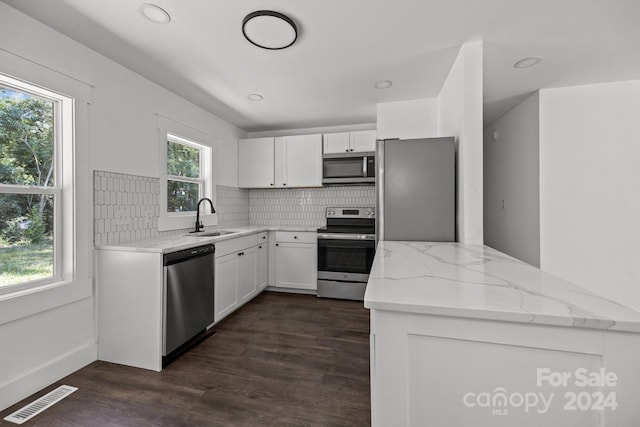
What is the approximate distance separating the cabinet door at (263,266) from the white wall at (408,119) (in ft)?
6.90

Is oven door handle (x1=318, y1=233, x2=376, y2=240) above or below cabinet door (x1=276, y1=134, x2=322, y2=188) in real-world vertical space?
below

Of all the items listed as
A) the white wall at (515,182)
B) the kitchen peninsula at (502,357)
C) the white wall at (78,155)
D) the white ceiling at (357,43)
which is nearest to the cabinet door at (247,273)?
the white wall at (78,155)

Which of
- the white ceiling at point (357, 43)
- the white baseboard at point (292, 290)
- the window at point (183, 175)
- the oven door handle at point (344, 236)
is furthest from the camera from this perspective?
the white baseboard at point (292, 290)

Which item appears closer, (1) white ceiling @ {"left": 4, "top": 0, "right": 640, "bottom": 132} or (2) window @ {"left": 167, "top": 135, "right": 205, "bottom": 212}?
(1) white ceiling @ {"left": 4, "top": 0, "right": 640, "bottom": 132}

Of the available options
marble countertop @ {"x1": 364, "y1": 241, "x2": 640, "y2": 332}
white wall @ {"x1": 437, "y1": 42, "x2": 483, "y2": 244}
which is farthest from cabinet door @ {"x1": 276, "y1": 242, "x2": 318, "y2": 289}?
marble countertop @ {"x1": 364, "y1": 241, "x2": 640, "y2": 332}

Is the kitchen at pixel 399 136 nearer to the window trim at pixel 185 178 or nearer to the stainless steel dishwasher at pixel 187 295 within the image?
the window trim at pixel 185 178

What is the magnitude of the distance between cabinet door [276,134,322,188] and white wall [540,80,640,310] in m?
2.58

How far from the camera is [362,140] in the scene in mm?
3725

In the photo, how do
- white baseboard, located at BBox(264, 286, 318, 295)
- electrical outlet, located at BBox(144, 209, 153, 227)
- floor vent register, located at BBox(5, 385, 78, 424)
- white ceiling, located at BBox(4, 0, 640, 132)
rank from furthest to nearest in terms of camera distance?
white baseboard, located at BBox(264, 286, 318, 295), electrical outlet, located at BBox(144, 209, 153, 227), white ceiling, located at BBox(4, 0, 640, 132), floor vent register, located at BBox(5, 385, 78, 424)

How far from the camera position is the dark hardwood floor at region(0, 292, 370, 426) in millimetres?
1524

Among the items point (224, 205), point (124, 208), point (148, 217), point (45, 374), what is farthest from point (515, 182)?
point (45, 374)

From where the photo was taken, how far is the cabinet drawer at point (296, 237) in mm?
3693

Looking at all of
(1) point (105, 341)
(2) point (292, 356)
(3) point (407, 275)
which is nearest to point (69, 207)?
(1) point (105, 341)

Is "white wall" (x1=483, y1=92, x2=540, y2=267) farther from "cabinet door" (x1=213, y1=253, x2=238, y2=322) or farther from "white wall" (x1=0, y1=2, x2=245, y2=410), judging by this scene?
"white wall" (x1=0, y1=2, x2=245, y2=410)
